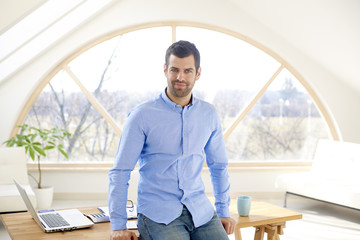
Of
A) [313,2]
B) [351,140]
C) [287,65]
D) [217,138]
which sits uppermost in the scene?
[313,2]

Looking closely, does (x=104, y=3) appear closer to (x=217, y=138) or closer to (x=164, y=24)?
(x=164, y=24)

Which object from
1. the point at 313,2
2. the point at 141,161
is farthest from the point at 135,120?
the point at 313,2

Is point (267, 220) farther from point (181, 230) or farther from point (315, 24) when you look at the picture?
point (315, 24)

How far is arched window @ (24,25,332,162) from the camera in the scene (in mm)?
5875

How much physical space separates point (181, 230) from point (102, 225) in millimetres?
456

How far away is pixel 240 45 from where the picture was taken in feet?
19.5

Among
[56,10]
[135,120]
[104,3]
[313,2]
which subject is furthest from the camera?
[104,3]

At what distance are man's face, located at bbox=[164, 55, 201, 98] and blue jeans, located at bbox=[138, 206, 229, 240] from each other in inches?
20.5

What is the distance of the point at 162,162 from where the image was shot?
6.75 ft

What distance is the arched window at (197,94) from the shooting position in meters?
5.88

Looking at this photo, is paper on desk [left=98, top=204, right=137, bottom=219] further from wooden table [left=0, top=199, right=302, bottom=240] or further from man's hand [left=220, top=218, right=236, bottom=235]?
man's hand [left=220, top=218, right=236, bottom=235]

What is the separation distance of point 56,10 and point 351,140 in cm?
385

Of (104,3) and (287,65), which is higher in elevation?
(104,3)

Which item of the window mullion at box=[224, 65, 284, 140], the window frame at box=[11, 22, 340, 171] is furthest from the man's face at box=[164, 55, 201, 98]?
the window mullion at box=[224, 65, 284, 140]
